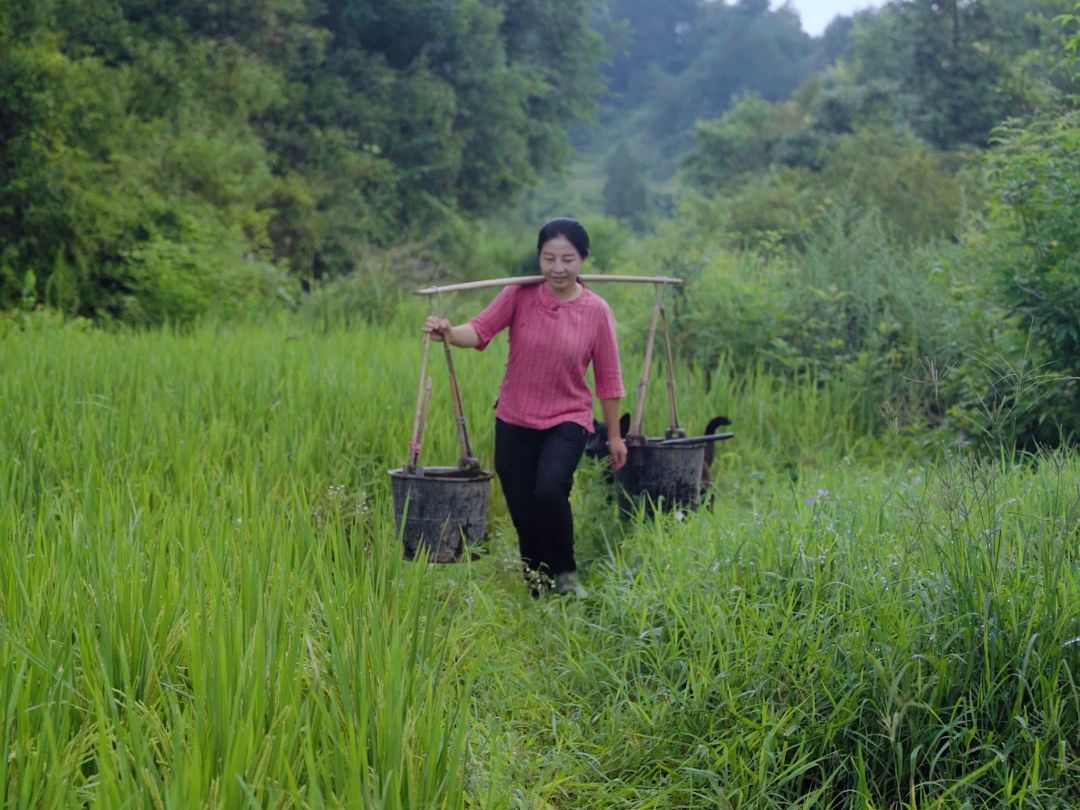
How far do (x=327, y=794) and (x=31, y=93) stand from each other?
10.5 m

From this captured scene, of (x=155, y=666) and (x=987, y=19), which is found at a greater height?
(x=987, y=19)

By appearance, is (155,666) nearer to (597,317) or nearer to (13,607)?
(13,607)

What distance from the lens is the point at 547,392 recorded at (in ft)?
18.1

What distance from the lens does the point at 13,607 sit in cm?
317

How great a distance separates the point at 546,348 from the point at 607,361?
35 cm

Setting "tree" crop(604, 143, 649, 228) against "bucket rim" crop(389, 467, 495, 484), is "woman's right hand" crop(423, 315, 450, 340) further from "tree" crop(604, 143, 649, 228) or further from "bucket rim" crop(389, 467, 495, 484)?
"tree" crop(604, 143, 649, 228)

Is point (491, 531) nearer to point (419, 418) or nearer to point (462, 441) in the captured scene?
point (462, 441)

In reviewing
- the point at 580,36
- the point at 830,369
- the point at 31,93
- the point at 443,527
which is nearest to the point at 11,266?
the point at 31,93

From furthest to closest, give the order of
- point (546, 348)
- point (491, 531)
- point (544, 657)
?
1. point (491, 531)
2. point (546, 348)
3. point (544, 657)

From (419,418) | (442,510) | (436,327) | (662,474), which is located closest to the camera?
(442,510)

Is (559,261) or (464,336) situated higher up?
(559,261)

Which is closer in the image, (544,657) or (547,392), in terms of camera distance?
(544,657)

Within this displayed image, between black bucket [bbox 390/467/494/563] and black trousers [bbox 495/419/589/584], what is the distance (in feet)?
0.88

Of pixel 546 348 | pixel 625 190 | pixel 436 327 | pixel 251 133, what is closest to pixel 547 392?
pixel 546 348
